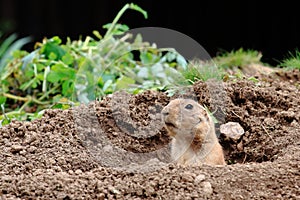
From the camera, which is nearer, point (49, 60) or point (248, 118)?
point (248, 118)

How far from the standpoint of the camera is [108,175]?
2.42m

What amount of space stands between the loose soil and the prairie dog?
5.8 inches

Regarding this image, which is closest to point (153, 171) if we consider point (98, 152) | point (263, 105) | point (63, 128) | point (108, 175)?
point (108, 175)

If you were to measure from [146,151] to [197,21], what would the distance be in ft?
10.1

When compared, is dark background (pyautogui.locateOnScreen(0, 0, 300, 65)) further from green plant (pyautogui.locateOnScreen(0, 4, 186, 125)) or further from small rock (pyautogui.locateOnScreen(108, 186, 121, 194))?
small rock (pyautogui.locateOnScreen(108, 186, 121, 194))

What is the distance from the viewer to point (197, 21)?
5.73m

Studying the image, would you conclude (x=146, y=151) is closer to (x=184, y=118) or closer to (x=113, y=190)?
(x=184, y=118)

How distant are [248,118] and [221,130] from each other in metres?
0.15

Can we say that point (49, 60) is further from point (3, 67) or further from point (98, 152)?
point (98, 152)

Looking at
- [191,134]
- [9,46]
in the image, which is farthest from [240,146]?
[9,46]

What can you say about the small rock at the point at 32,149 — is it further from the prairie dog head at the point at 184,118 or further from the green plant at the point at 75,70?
the green plant at the point at 75,70

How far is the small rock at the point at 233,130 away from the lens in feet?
9.54

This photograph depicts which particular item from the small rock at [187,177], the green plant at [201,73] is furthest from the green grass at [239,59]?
the small rock at [187,177]

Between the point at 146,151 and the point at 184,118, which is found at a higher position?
the point at 184,118
